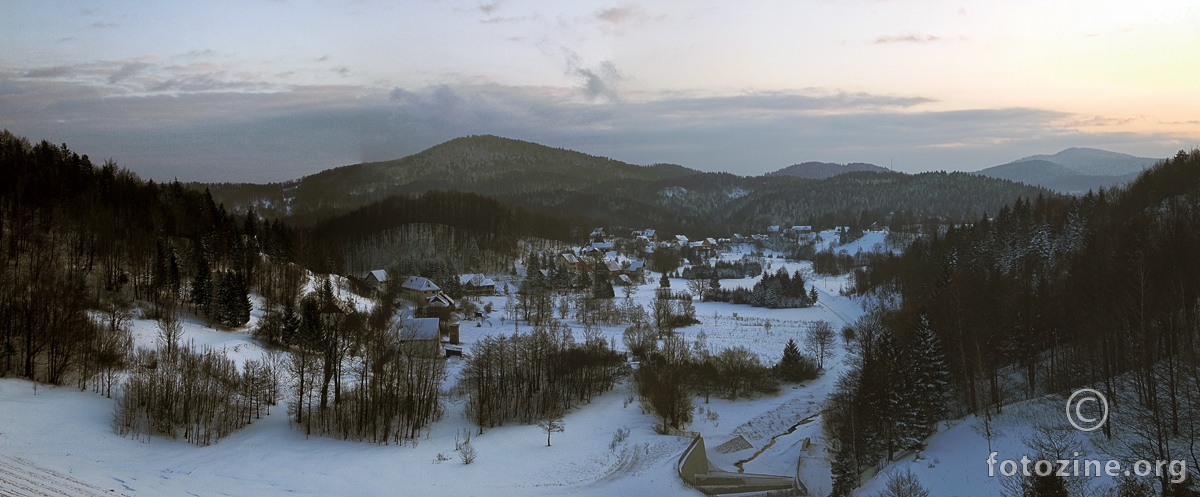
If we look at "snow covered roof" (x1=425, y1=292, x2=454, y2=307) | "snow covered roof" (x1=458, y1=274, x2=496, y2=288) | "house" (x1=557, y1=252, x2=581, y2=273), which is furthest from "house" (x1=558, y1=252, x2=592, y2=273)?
"snow covered roof" (x1=425, y1=292, x2=454, y2=307)

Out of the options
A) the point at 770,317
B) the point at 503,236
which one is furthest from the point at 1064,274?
the point at 503,236

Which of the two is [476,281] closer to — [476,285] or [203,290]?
[476,285]

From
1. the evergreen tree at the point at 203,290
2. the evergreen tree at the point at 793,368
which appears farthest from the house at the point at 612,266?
the evergreen tree at the point at 203,290

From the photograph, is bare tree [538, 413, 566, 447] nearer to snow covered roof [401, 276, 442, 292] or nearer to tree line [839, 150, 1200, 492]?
tree line [839, 150, 1200, 492]

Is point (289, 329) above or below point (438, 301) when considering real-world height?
above

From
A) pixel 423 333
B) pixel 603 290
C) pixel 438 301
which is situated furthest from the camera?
pixel 603 290

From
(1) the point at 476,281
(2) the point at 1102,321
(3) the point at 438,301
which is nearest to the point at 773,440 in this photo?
(2) the point at 1102,321

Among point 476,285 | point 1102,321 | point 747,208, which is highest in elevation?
point 747,208
